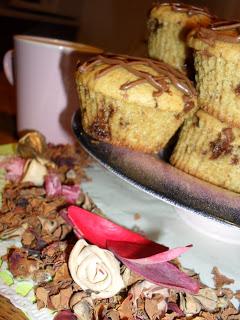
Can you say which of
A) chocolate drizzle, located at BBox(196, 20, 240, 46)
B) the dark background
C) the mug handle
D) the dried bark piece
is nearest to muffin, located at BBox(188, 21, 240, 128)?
chocolate drizzle, located at BBox(196, 20, 240, 46)

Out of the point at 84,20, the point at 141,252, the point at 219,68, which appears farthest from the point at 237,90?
the point at 84,20

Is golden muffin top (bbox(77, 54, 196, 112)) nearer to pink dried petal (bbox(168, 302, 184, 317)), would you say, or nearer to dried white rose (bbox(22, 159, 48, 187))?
dried white rose (bbox(22, 159, 48, 187))

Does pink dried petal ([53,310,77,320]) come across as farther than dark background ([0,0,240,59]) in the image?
No

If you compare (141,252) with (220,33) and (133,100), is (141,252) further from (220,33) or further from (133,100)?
(220,33)

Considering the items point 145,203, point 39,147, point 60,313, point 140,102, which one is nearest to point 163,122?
point 140,102

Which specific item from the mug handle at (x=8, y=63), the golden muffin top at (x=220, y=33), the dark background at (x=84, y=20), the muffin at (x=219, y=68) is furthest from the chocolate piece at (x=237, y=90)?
the dark background at (x=84, y=20)

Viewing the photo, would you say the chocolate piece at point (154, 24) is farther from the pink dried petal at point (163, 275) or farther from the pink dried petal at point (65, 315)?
the pink dried petal at point (65, 315)
